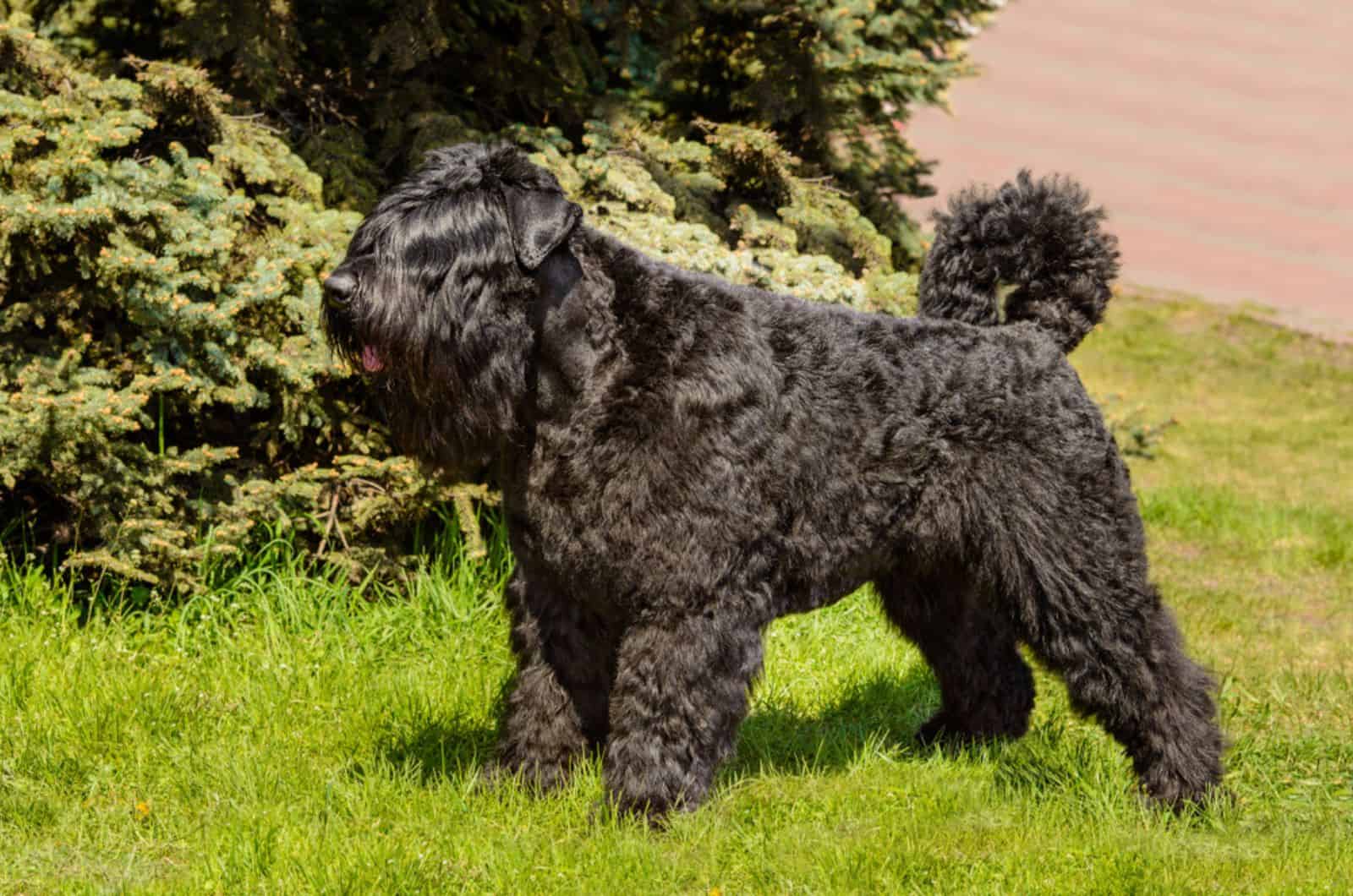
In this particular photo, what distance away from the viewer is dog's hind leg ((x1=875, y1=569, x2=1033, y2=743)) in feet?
15.9

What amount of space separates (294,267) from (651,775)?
97.9 inches

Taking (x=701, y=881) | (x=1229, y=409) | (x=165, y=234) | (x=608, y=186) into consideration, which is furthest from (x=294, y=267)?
(x=1229, y=409)

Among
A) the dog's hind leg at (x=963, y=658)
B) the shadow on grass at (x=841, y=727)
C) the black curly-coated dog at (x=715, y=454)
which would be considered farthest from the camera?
the dog's hind leg at (x=963, y=658)

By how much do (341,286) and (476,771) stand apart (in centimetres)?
156

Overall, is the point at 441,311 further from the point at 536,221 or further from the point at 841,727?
the point at 841,727

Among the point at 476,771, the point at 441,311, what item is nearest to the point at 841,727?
the point at 476,771

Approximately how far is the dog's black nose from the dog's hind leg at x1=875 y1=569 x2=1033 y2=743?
2.11 metres

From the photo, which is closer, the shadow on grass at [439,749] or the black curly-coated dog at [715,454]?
the black curly-coated dog at [715,454]

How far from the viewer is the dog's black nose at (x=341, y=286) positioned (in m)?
3.70

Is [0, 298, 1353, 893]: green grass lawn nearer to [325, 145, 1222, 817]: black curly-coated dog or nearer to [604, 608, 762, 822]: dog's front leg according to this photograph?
[604, 608, 762, 822]: dog's front leg

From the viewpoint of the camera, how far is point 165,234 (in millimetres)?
5035

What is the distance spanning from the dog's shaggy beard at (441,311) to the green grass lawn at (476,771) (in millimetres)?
1153

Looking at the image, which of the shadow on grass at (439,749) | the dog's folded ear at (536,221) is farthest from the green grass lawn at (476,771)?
the dog's folded ear at (536,221)

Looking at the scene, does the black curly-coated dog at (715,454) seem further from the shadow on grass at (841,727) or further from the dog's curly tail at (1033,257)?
the shadow on grass at (841,727)
